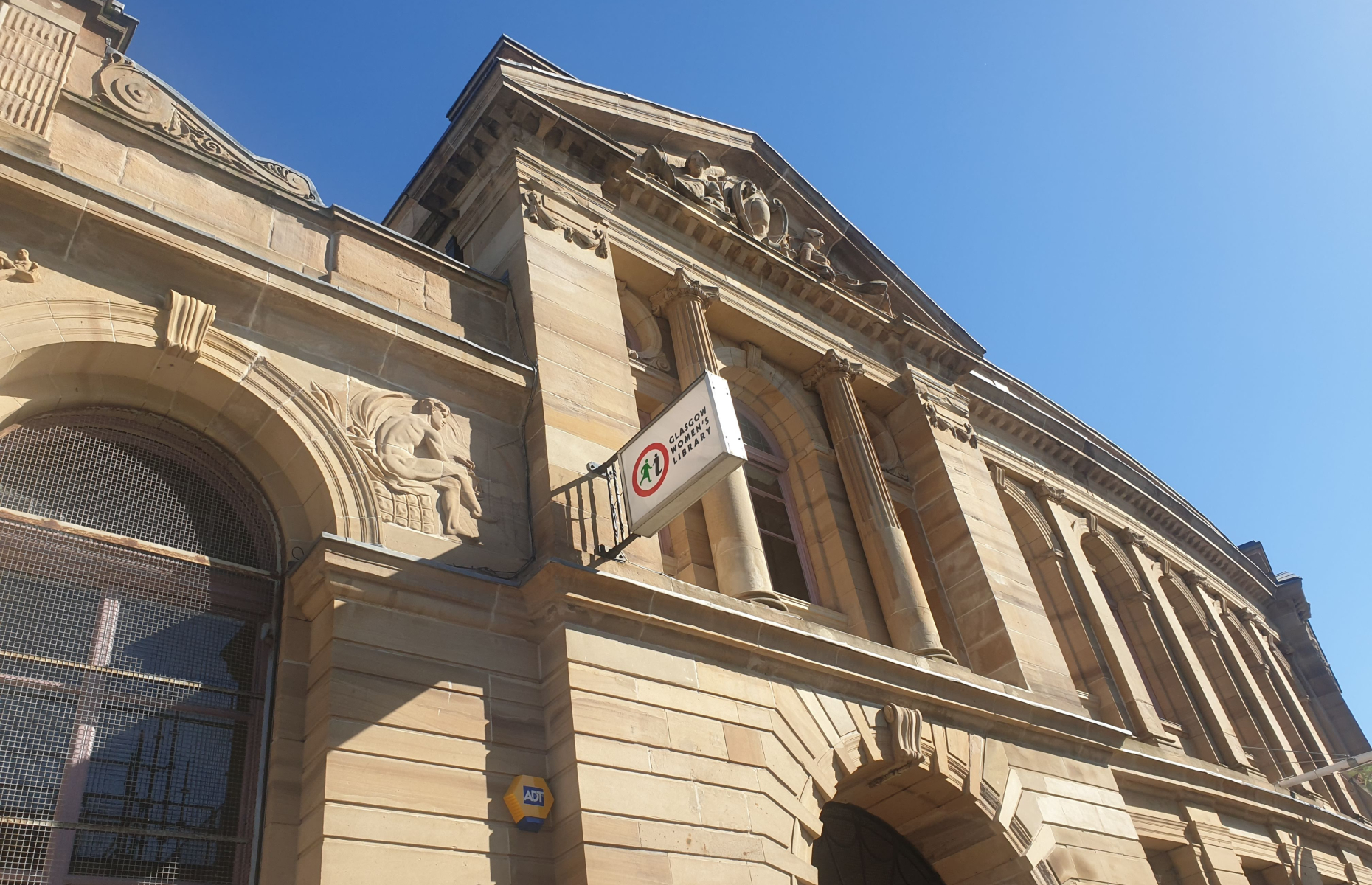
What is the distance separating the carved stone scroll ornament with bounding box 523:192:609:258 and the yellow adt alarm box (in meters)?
6.42

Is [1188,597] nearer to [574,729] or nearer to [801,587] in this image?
[801,587]

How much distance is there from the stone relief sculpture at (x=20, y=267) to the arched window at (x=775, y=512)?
25.5 ft

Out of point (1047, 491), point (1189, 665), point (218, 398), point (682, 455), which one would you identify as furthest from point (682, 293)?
point (1189, 665)

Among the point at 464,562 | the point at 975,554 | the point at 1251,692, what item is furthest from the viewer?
the point at 1251,692

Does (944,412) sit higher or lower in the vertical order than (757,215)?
lower

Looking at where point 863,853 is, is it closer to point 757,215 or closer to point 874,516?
point 874,516

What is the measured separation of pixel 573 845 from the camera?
714cm

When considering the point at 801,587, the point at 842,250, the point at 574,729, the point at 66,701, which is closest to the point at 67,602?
the point at 66,701

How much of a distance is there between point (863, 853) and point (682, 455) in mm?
5366

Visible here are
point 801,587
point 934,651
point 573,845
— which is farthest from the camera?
point 801,587

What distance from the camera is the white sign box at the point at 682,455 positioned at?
816 centimetres

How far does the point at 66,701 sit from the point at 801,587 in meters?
8.56

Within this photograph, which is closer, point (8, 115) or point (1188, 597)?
point (8, 115)

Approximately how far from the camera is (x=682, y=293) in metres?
13.4
